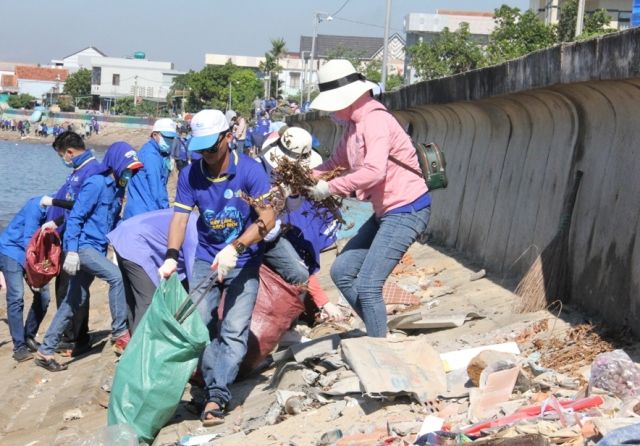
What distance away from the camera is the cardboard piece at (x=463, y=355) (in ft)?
19.6

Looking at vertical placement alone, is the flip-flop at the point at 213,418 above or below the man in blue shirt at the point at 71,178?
below

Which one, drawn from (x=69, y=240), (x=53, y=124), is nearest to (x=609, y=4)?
(x=69, y=240)

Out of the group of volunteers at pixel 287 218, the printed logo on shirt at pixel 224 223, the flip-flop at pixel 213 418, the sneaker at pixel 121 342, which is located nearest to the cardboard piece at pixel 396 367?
the group of volunteers at pixel 287 218

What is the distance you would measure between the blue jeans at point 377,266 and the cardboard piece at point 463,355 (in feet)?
1.38

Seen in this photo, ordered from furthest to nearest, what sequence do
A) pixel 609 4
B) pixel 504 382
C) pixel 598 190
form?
pixel 609 4, pixel 598 190, pixel 504 382

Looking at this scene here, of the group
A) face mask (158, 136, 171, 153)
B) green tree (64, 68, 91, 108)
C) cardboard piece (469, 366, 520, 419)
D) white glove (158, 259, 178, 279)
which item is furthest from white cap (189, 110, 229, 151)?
green tree (64, 68, 91, 108)

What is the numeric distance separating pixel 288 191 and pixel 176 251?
2.64ft

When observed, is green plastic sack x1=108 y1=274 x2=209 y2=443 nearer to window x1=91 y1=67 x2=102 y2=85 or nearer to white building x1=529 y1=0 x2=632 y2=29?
white building x1=529 y1=0 x2=632 y2=29

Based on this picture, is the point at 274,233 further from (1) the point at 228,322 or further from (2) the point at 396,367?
(2) the point at 396,367

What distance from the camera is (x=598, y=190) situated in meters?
7.00

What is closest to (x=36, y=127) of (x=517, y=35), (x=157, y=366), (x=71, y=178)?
(x=517, y=35)

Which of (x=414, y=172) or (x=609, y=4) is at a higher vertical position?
(x=609, y=4)

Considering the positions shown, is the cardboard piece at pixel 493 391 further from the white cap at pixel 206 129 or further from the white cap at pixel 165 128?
the white cap at pixel 165 128

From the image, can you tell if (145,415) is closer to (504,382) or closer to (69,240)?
(504,382)
